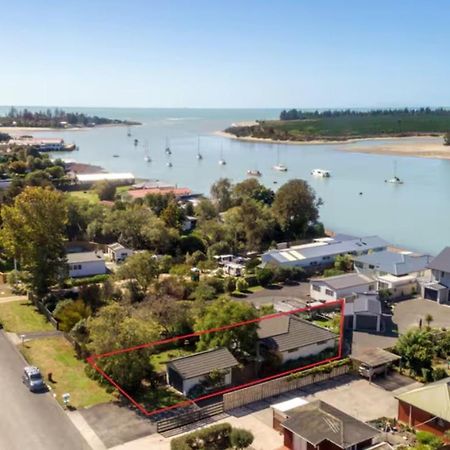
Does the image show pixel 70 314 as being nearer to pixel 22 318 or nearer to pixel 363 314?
pixel 22 318

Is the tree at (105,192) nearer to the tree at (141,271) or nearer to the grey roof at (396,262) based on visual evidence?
the tree at (141,271)

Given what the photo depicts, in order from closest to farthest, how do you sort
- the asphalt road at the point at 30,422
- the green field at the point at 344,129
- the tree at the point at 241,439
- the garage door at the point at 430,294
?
the tree at the point at 241,439
the asphalt road at the point at 30,422
the garage door at the point at 430,294
the green field at the point at 344,129

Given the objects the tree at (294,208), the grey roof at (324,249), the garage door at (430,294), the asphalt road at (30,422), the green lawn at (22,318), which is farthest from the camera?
the tree at (294,208)

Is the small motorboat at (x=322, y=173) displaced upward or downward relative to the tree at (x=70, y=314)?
upward

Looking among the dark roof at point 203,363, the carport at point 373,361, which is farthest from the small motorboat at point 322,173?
the dark roof at point 203,363

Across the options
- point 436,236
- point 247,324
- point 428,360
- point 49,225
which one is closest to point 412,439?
point 428,360

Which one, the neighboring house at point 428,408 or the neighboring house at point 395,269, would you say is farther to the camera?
the neighboring house at point 395,269

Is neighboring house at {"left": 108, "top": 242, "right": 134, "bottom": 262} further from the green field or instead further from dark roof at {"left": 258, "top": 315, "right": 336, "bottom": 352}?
the green field
